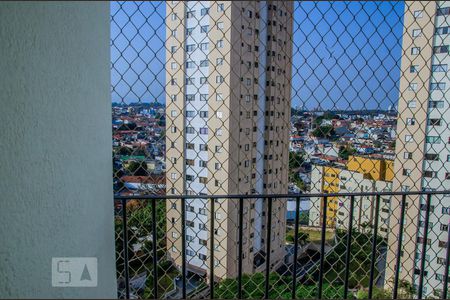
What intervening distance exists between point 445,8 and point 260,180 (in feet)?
4.43

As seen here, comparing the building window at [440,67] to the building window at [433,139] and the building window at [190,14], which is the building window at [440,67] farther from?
the building window at [190,14]

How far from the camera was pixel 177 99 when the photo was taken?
5.02ft

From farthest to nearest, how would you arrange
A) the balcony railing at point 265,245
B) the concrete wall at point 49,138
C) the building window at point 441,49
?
the building window at point 441,49 < the balcony railing at point 265,245 < the concrete wall at point 49,138

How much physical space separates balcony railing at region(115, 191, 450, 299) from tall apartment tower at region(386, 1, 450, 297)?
64 millimetres

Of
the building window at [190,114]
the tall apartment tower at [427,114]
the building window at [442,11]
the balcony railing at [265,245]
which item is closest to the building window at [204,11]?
the building window at [190,114]

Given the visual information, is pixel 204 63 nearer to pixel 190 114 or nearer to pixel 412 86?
pixel 190 114

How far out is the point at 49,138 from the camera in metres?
0.49

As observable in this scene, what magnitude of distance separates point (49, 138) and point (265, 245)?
1221 mm

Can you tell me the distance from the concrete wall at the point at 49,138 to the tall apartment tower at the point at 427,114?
5.42ft

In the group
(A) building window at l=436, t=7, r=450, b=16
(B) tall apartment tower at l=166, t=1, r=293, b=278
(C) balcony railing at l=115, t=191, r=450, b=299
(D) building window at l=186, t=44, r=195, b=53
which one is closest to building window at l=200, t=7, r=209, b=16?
(B) tall apartment tower at l=166, t=1, r=293, b=278

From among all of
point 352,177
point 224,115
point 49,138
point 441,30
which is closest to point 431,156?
point 352,177

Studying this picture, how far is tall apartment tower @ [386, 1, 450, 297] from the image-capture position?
5.77 ft

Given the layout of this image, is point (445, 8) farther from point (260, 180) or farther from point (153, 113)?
point (153, 113)

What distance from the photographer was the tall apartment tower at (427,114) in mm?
1758
